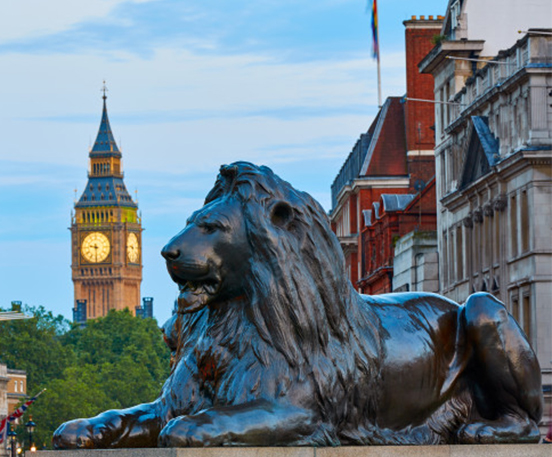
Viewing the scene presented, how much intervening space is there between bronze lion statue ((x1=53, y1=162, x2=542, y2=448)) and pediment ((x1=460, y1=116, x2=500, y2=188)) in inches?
2052

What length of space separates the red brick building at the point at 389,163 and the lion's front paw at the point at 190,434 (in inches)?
3294

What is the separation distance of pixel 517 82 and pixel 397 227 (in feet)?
110

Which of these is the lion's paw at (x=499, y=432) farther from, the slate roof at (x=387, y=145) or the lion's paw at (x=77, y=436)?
the slate roof at (x=387, y=145)

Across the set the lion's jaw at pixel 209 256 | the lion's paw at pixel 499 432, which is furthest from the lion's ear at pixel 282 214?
the lion's paw at pixel 499 432

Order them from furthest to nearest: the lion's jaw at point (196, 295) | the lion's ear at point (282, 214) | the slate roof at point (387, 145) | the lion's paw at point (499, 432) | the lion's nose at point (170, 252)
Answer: the slate roof at point (387, 145), the lion's paw at point (499, 432), the lion's ear at point (282, 214), the lion's jaw at point (196, 295), the lion's nose at point (170, 252)

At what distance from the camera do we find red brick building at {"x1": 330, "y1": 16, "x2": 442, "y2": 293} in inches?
3681

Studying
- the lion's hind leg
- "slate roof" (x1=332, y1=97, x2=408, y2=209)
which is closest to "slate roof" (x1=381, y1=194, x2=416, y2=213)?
"slate roof" (x1=332, y1=97, x2=408, y2=209)

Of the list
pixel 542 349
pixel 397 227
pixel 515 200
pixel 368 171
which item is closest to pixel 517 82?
pixel 515 200

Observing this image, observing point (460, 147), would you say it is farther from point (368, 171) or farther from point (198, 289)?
point (198, 289)

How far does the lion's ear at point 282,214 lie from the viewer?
9.66 metres

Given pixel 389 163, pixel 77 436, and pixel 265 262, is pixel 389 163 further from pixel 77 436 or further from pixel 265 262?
pixel 265 262

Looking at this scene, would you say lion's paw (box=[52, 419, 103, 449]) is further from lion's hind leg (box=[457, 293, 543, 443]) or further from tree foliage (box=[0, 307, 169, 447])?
tree foliage (box=[0, 307, 169, 447])

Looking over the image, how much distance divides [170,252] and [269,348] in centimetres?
71

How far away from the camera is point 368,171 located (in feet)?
344
